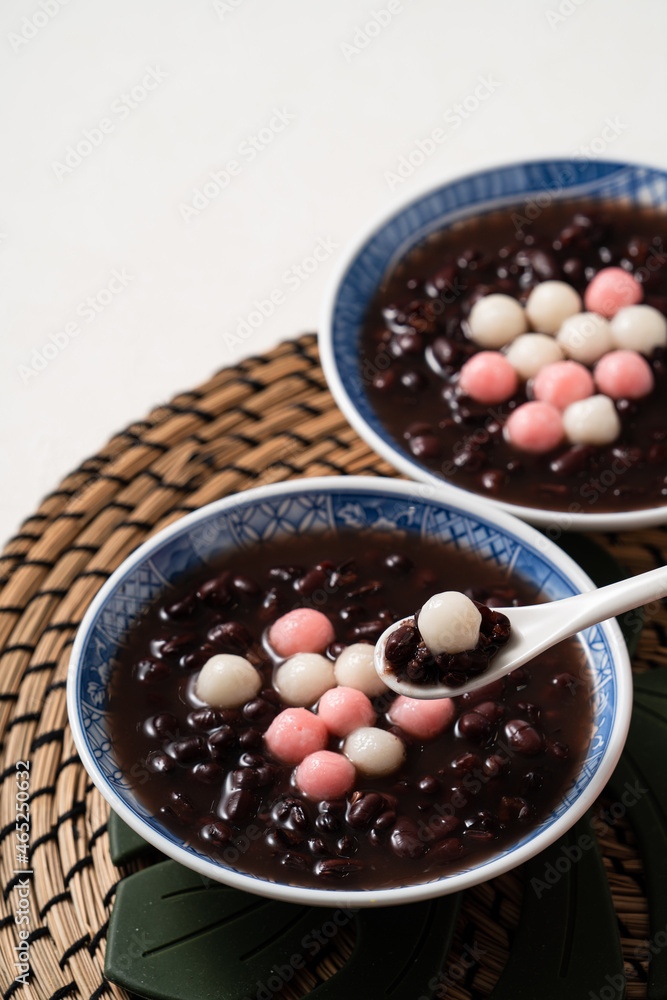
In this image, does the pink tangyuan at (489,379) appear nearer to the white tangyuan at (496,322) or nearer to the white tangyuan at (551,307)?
the white tangyuan at (496,322)

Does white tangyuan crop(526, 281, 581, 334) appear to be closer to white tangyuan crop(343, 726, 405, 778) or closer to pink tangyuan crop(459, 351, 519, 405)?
pink tangyuan crop(459, 351, 519, 405)

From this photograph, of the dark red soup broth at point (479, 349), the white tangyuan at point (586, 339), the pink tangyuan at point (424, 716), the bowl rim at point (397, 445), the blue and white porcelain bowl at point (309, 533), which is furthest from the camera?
the white tangyuan at point (586, 339)

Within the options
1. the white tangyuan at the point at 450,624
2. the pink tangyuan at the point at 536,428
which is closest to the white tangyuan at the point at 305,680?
the white tangyuan at the point at 450,624

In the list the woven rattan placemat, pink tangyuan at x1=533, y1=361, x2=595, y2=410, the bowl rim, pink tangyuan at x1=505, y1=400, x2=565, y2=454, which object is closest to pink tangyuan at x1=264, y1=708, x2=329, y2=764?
the woven rattan placemat

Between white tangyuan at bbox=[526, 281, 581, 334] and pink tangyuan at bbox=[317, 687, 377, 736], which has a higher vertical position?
white tangyuan at bbox=[526, 281, 581, 334]

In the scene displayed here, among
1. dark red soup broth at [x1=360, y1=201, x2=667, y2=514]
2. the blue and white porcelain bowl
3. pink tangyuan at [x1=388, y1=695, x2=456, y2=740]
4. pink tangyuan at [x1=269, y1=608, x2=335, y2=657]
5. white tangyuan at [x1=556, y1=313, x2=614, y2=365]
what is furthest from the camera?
white tangyuan at [x1=556, y1=313, x2=614, y2=365]

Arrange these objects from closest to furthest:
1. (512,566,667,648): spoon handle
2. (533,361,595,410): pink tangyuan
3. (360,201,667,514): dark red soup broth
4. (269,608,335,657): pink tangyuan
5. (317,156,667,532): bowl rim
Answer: (512,566,667,648): spoon handle → (269,608,335,657): pink tangyuan → (317,156,667,532): bowl rim → (360,201,667,514): dark red soup broth → (533,361,595,410): pink tangyuan
